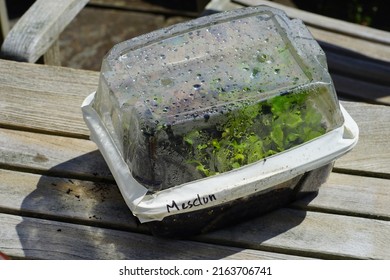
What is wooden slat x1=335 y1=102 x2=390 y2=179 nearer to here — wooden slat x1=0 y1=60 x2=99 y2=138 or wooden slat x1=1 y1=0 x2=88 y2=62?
wooden slat x1=0 y1=60 x2=99 y2=138

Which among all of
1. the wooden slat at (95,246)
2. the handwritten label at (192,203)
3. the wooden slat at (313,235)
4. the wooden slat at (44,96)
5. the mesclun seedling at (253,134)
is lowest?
the wooden slat at (313,235)

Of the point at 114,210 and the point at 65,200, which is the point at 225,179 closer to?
the point at 114,210

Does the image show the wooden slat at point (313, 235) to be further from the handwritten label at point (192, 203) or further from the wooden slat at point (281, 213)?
the handwritten label at point (192, 203)

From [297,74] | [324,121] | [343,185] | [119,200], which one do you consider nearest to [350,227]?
[343,185]

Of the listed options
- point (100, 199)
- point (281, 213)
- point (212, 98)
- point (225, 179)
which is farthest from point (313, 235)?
point (100, 199)

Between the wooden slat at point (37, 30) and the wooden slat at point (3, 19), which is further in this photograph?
the wooden slat at point (3, 19)

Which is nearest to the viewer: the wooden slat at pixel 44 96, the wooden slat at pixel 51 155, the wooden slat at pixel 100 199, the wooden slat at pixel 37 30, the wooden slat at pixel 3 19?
the wooden slat at pixel 100 199

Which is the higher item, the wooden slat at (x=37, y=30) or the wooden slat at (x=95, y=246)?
the wooden slat at (x=37, y=30)

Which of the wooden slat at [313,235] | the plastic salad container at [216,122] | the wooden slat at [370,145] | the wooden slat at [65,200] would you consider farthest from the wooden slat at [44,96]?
the wooden slat at [370,145]

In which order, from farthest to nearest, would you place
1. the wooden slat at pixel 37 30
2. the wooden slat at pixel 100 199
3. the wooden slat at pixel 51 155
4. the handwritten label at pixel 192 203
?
the wooden slat at pixel 37 30, the wooden slat at pixel 51 155, the wooden slat at pixel 100 199, the handwritten label at pixel 192 203
